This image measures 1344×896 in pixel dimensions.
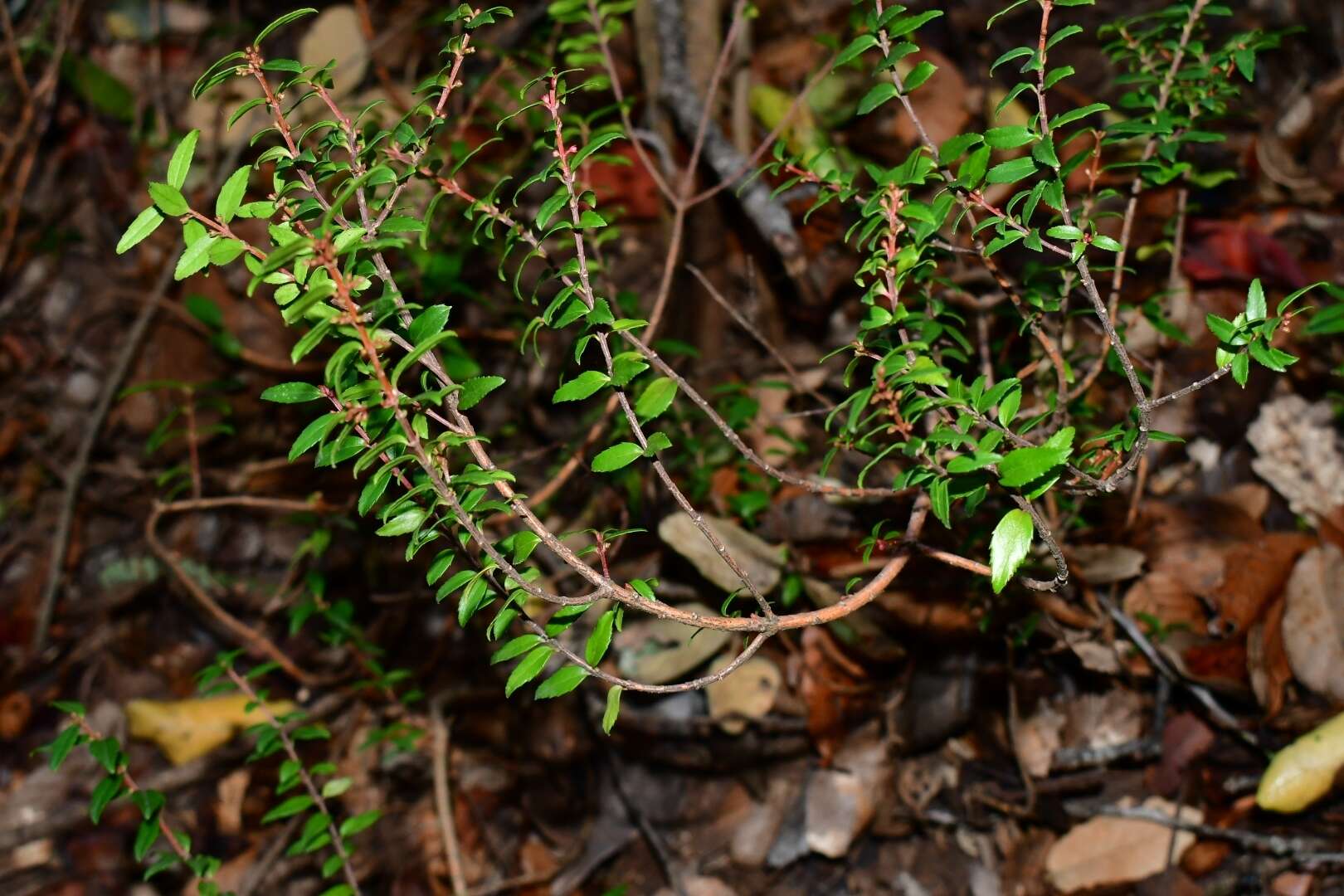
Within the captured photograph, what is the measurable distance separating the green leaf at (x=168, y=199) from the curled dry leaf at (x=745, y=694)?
1729 millimetres

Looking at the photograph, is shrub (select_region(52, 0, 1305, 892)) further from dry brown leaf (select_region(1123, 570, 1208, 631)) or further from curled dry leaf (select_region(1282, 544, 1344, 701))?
curled dry leaf (select_region(1282, 544, 1344, 701))

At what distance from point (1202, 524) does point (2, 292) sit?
4619 millimetres

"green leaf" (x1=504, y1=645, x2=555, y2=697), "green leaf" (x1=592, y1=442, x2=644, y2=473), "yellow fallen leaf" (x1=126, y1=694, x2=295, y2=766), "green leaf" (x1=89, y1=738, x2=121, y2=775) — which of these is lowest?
"yellow fallen leaf" (x1=126, y1=694, x2=295, y2=766)

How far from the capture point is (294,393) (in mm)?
1267

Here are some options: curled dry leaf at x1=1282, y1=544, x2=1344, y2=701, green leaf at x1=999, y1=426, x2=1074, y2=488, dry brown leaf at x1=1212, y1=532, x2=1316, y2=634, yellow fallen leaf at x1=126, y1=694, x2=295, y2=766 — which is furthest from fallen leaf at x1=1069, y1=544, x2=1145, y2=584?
yellow fallen leaf at x1=126, y1=694, x2=295, y2=766

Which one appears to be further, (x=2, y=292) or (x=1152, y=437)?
(x=2, y=292)

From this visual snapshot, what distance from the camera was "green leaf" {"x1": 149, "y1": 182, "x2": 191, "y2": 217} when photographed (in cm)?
112

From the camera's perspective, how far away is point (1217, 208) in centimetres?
278

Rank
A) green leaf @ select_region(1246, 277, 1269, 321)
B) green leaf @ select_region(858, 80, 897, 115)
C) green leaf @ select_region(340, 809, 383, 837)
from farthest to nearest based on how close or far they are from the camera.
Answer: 1. green leaf @ select_region(340, 809, 383, 837)
2. green leaf @ select_region(858, 80, 897, 115)
3. green leaf @ select_region(1246, 277, 1269, 321)

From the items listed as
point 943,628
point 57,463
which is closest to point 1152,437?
point 943,628

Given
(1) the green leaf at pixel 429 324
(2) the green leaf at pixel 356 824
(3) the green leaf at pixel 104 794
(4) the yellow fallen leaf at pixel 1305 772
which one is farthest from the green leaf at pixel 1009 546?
(3) the green leaf at pixel 104 794

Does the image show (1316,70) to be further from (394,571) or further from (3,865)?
(3,865)

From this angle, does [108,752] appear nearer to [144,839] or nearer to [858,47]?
[144,839]

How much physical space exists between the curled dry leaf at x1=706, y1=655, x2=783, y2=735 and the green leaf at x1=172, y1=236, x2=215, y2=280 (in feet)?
5.55
